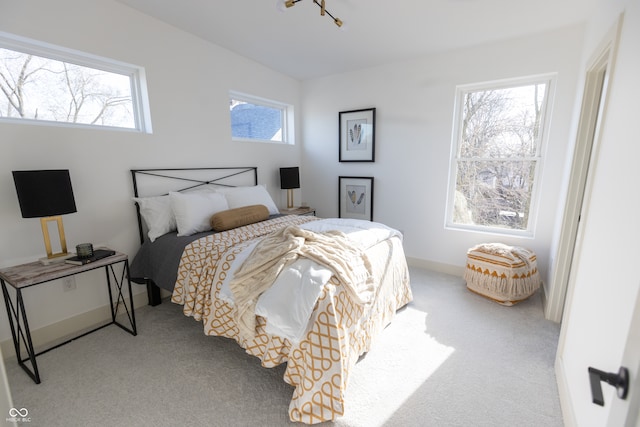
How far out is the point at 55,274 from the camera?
1777mm

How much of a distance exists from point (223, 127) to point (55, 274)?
2.09 metres

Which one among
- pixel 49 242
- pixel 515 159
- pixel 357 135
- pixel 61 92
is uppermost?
pixel 61 92

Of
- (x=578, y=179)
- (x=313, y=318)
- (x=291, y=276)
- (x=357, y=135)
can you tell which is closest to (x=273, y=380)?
(x=313, y=318)

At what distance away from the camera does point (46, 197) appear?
183 centimetres

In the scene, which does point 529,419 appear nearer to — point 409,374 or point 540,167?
point 409,374

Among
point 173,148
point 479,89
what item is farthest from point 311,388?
point 479,89

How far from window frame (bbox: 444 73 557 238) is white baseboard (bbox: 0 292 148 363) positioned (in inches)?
142

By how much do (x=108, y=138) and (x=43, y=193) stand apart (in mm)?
714

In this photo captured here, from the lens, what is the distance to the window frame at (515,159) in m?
2.79

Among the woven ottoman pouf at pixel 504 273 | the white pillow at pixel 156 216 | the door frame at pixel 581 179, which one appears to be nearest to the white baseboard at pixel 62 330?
the white pillow at pixel 156 216

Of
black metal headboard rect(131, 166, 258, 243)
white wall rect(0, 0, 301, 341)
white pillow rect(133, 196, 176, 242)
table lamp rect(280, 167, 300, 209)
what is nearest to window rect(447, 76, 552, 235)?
table lamp rect(280, 167, 300, 209)

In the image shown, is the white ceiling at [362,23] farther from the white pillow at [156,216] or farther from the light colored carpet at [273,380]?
the light colored carpet at [273,380]

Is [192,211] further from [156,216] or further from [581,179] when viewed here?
[581,179]

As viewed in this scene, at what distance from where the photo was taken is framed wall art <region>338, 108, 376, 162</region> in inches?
146
